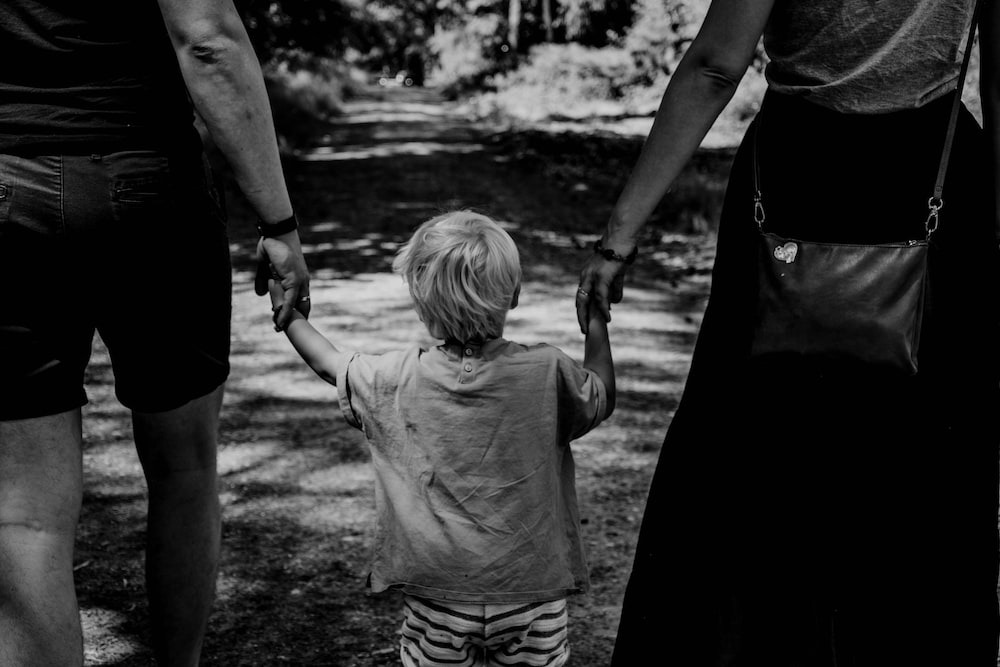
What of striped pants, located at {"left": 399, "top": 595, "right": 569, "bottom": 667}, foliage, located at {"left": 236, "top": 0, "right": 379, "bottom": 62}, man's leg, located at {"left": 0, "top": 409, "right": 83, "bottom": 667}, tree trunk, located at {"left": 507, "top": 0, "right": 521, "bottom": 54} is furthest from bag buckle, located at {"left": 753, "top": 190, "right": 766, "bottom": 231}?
tree trunk, located at {"left": 507, "top": 0, "right": 521, "bottom": 54}

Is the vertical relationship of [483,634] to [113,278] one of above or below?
below

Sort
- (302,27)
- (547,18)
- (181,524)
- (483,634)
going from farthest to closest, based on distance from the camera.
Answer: (547,18)
(302,27)
(181,524)
(483,634)

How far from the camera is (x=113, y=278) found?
2.03 m

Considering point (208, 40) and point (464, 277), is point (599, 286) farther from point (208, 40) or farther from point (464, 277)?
point (208, 40)

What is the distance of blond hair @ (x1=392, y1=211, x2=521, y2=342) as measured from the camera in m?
2.12

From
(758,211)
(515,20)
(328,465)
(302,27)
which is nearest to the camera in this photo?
(758,211)

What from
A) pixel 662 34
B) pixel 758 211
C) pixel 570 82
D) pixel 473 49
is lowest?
pixel 758 211

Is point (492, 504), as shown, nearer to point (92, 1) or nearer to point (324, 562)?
point (92, 1)

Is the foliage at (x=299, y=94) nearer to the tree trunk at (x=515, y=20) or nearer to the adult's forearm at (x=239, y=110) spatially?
the tree trunk at (x=515, y=20)

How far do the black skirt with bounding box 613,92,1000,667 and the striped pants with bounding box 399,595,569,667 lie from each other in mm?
228

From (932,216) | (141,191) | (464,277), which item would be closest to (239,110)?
(141,191)

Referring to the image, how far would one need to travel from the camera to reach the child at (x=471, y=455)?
2127mm

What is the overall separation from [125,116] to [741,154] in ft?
3.91

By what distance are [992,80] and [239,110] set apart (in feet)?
5.03
